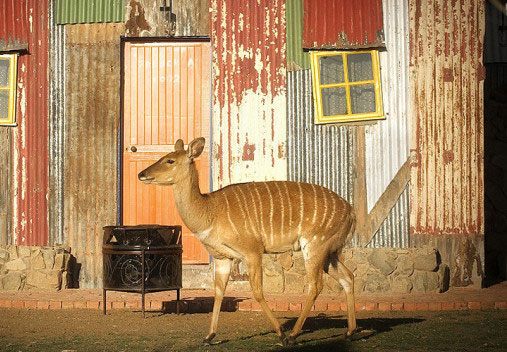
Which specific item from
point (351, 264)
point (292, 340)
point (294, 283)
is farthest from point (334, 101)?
point (292, 340)

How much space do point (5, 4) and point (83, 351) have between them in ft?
26.6

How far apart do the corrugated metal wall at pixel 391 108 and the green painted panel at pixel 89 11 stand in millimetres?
4363

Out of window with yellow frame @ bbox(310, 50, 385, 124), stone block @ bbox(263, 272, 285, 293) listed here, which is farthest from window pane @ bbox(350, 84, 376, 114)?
stone block @ bbox(263, 272, 285, 293)

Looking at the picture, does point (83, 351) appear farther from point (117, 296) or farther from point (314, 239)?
point (117, 296)

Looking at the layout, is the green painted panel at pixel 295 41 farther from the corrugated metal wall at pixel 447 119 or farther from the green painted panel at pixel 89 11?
the green painted panel at pixel 89 11

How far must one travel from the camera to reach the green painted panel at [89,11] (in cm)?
1507

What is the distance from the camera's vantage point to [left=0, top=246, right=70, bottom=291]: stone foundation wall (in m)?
14.4

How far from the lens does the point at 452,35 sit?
1477 centimetres

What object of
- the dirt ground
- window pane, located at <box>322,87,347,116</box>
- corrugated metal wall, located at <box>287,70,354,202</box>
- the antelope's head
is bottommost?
the dirt ground

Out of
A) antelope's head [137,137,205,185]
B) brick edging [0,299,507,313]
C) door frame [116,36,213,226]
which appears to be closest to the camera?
antelope's head [137,137,205,185]

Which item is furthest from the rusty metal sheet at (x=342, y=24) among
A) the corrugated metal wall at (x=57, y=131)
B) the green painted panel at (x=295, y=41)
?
the corrugated metal wall at (x=57, y=131)

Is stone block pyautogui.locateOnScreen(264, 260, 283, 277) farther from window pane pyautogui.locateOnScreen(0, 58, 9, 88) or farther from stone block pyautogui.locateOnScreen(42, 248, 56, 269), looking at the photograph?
window pane pyautogui.locateOnScreen(0, 58, 9, 88)

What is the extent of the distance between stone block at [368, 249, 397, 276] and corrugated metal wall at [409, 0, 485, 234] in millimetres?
697

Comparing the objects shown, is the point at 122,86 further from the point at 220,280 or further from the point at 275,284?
the point at 220,280
